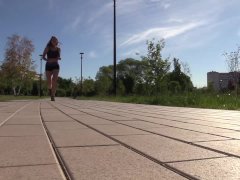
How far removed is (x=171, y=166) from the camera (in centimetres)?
292

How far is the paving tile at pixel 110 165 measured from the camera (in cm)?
262

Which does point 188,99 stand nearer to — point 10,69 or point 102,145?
point 102,145

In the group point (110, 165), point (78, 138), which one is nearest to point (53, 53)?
point (78, 138)

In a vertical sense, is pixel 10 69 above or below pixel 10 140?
above

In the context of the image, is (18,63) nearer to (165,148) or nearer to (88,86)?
(88,86)

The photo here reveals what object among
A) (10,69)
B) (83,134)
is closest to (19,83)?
(10,69)

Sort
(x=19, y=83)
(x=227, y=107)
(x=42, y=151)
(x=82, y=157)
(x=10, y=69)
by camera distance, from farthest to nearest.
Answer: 1. (x=19, y=83)
2. (x=10, y=69)
3. (x=227, y=107)
4. (x=42, y=151)
5. (x=82, y=157)

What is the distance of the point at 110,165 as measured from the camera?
2959mm

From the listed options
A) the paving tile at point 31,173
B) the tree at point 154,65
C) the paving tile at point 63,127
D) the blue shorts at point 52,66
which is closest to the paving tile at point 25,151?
the paving tile at point 31,173

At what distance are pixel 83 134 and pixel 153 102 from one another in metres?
14.9

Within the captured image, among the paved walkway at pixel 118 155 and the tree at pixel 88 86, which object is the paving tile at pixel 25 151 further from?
the tree at pixel 88 86

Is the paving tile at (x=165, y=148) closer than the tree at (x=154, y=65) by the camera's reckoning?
Yes

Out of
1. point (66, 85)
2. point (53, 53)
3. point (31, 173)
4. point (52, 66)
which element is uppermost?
point (66, 85)

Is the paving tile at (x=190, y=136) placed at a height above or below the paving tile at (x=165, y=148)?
above
